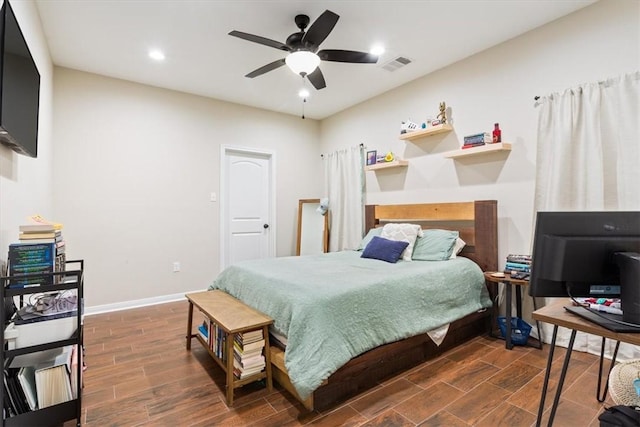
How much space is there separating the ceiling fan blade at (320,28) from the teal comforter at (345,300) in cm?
177

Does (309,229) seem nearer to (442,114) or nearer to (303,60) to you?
(442,114)

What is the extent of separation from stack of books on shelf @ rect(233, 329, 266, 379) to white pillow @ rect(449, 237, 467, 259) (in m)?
1.99

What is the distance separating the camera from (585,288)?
1.18 m

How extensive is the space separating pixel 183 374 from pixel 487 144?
3.22 m

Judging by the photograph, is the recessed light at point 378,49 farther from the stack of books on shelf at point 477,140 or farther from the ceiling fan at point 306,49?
the stack of books on shelf at point 477,140

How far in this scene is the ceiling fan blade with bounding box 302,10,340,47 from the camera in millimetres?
2105

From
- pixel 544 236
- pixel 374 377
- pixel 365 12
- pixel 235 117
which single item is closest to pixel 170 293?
pixel 235 117

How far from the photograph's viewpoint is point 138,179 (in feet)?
12.9

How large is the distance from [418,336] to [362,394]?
1.98 ft

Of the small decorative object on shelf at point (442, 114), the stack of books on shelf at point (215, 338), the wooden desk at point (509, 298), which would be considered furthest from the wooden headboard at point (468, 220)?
the stack of books on shelf at point (215, 338)

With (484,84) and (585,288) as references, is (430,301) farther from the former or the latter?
(484,84)

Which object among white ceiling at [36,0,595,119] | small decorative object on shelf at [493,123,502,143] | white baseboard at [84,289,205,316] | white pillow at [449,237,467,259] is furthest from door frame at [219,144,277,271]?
small decorative object on shelf at [493,123,502,143]

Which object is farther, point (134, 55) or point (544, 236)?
point (134, 55)

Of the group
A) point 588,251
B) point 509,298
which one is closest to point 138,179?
point 509,298
